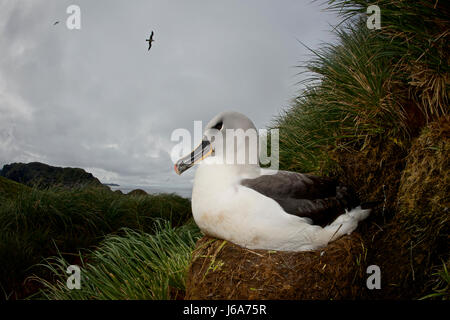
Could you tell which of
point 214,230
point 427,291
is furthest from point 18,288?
point 427,291

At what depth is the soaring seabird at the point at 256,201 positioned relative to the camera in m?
2.40

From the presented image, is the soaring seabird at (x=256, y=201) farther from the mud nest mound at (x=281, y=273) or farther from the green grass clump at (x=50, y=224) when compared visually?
the green grass clump at (x=50, y=224)

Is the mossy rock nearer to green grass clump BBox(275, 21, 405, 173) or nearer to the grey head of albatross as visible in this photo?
green grass clump BBox(275, 21, 405, 173)

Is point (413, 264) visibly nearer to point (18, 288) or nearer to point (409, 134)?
point (409, 134)

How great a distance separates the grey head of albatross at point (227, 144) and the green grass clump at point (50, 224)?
300cm

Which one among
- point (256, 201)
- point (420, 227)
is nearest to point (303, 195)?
point (256, 201)

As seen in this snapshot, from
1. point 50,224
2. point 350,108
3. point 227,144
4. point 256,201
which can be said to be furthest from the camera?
point 50,224

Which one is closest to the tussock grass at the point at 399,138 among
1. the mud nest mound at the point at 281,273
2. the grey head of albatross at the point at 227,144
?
the mud nest mound at the point at 281,273

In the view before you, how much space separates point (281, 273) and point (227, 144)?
3.79ft

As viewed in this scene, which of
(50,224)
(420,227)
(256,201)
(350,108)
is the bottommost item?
(50,224)

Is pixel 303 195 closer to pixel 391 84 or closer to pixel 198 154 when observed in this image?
pixel 198 154

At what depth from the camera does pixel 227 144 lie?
2705 mm

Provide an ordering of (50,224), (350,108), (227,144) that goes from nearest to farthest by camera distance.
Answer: (227,144) → (350,108) → (50,224)

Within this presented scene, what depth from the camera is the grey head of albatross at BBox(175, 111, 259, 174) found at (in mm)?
2691
